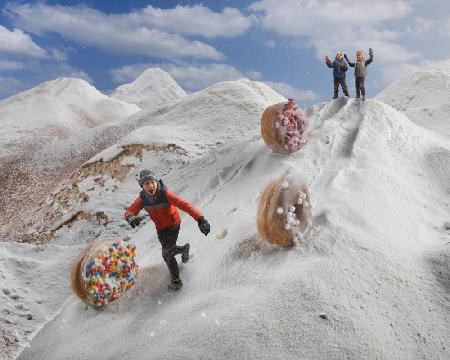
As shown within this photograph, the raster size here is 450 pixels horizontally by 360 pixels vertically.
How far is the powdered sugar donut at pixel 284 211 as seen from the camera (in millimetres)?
5078

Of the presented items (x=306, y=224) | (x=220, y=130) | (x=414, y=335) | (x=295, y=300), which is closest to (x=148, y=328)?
(x=295, y=300)

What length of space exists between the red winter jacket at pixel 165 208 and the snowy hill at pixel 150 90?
36.2 meters

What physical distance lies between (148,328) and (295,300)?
69.4 inches

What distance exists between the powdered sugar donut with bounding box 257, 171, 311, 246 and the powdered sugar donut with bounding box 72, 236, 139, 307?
1.96 meters

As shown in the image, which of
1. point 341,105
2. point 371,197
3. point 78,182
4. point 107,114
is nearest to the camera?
point 371,197

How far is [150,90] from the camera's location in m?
43.3

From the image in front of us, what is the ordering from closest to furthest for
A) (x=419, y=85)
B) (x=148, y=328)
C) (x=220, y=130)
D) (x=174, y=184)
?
(x=148, y=328), (x=174, y=184), (x=220, y=130), (x=419, y=85)

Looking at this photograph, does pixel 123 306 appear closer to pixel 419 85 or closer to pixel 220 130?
pixel 220 130

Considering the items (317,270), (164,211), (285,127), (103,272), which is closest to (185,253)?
(164,211)

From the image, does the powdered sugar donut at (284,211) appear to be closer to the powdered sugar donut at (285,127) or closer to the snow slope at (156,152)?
the powdered sugar donut at (285,127)

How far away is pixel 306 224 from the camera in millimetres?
5344

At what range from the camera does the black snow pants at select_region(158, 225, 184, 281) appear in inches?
218

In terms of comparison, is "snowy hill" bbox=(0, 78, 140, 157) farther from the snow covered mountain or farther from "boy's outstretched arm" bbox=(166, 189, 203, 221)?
"boy's outstretched arm" bbox=(166, 189, 203, 221)

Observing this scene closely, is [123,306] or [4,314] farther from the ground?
[123,306]
